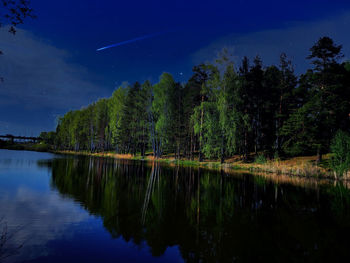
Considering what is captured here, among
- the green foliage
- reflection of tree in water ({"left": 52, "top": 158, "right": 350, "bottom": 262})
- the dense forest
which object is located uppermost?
the dense forest

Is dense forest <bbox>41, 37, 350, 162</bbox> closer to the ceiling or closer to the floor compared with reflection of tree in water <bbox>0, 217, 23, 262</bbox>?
closer to the ceiling

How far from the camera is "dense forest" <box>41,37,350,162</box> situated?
27.4 metres

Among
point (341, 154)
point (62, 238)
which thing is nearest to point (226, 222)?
point (62, 238)

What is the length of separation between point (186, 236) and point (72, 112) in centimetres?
9595

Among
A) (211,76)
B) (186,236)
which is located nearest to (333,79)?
(211,76)

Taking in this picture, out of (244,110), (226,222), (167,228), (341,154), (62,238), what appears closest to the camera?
(62,238)

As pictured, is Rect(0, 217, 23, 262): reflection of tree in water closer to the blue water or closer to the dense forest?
the blue water

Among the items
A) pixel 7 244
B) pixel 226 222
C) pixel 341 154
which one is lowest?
pixel 226 222

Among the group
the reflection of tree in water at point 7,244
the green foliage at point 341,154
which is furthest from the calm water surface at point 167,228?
the green foliage at point 341,154

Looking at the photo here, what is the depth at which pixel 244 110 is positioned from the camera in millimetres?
36188

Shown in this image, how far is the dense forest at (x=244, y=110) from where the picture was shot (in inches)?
1080

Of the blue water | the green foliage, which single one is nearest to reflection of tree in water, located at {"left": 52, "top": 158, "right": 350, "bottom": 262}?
the blue water

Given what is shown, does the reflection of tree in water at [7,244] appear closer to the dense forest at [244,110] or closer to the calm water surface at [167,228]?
the calm water surface at [167,228]

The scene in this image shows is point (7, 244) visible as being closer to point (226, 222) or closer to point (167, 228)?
point (167, 228)
